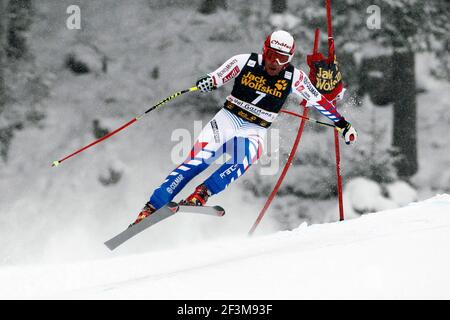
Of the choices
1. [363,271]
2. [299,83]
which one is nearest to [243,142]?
[299,83]

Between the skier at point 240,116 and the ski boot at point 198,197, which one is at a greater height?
the skier at point 240,116

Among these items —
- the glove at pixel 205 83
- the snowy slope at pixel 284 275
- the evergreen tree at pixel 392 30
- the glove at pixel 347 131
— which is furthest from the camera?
the evergreen tree at pixel 392 30

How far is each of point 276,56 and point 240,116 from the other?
590 mm

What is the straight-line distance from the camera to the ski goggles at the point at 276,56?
15.8ft

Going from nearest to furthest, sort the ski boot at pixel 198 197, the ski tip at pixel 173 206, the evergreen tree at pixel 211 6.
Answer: the ski tip at pixel 173 206 → the ski boot at pixel 198 197 → the evergreen tree at pixel 211 6

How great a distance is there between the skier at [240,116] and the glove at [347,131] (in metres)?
0.40

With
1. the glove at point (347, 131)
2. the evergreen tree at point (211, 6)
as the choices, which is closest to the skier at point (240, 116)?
the glove at point (347, 131)

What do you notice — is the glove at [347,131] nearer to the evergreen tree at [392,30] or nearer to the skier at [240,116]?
the skier at [240,116]

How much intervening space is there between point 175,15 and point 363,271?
29.4 feet

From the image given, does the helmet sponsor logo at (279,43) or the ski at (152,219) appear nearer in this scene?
the ski at (152,219)

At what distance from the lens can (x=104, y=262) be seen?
4926mm
